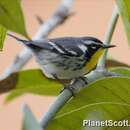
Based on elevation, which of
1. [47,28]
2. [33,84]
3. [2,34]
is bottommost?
[47,28]

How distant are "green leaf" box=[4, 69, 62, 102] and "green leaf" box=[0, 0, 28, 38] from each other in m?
0.12

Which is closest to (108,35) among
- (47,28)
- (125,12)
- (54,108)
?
(125,12)

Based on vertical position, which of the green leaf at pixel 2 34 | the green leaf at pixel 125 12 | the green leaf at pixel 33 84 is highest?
the green leaf at pixel 2 34

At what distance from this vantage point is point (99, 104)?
610 millimetres

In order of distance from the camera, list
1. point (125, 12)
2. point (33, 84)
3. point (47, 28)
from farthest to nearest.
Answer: point (47, 28) → point (33, 84) → point (125, 12)

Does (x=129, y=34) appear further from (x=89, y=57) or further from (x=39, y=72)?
(x=89, y=57)

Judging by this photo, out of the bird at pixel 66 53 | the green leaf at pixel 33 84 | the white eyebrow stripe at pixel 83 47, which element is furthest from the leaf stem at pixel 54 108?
the white eyebrow stripe at pixel 83 47

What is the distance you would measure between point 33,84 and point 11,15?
184 millimetres

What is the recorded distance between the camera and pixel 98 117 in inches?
24.0

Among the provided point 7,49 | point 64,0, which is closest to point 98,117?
point 64,0

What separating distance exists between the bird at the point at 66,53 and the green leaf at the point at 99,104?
244 millimetres

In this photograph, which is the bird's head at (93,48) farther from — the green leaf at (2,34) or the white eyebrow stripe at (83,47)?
the green leaf at (2,34)

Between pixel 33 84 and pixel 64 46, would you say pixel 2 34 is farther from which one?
pixel 64 46

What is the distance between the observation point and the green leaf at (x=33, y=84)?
0.76 meters
